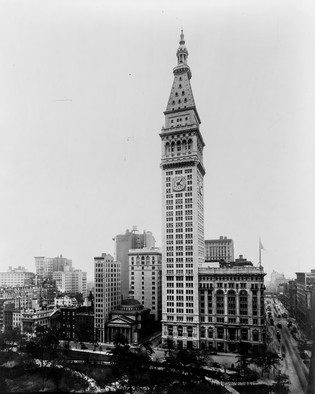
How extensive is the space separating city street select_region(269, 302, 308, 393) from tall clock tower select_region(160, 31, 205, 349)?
24734 millimetres

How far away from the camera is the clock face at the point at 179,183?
103062 millimetres

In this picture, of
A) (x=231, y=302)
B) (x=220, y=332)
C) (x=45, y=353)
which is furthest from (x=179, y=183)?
(x=45, y=353)

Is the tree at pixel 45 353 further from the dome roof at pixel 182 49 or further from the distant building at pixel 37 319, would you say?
the dome roof at pixel 182 49

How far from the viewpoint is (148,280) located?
429 ft

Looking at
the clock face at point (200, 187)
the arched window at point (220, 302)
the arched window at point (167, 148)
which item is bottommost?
the arched window at point (220, 302)

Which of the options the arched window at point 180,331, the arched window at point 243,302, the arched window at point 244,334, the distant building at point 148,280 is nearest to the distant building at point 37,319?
the distant building at point 148,280

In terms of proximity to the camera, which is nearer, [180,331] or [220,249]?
[180,331]

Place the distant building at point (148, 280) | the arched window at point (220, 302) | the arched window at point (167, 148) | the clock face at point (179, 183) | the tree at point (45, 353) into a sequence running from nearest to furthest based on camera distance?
the tree at point (45, 353) < the arched window at point (220, 302) < the clock face at point (179, 183) < the arched window at point (167, 148) < the distant building at point (148, 280)

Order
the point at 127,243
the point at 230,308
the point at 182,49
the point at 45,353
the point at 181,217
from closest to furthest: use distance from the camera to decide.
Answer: the point at 45,353 < the point at 230,308 < the point at 181,217 < the point at 182,49 < the point at 127,243

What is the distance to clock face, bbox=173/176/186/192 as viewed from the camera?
338 ft

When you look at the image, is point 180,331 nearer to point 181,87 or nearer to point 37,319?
point 37,319

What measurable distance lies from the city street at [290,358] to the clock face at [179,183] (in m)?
54.6

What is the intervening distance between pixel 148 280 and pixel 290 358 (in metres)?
60.7

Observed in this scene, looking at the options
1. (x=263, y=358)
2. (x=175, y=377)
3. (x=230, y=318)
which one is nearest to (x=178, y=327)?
(x=230, y=318)
